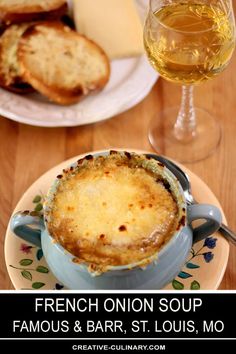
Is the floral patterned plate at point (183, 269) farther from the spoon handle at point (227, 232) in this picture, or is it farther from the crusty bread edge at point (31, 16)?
the crusty bread edge at point (31, 16)

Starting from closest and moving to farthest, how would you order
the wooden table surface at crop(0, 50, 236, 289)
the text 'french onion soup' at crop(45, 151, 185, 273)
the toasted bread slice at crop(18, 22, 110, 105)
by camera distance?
the text 'french onion soup' at crop(45, 151, 185, 273)
the wooden table surface at crop(0, 50, 236, 289)
the toasted bread slice at crop(18, 22, 110, 105)

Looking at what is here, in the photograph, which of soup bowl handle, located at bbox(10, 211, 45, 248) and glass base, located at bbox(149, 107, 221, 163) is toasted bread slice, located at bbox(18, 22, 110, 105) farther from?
soup bowl handle, located at bbox(10, 211, 45, 248)

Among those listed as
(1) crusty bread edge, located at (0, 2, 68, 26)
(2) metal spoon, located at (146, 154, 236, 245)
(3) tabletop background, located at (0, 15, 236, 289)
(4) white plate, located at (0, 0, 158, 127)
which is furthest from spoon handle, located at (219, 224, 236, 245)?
(1) crusty bread edge, located at (0, 2, 68, 26)

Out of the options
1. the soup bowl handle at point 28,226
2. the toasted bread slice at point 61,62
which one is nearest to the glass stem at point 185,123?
the toasted bread slice at point 61,62

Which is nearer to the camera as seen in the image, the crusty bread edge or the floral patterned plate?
the floral patterned plate

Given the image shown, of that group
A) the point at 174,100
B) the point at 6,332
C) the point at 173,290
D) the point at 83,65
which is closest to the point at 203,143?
the point at 174,100

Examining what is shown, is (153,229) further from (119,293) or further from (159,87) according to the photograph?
(159,87)

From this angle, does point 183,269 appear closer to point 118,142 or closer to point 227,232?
point 227,232
